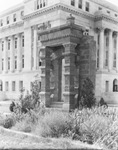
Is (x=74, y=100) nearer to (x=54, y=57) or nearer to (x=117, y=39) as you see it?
(x=54, y=57)

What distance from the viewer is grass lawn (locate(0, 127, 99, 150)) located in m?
7.11

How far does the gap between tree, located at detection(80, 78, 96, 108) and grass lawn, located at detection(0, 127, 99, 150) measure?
533 centimetres

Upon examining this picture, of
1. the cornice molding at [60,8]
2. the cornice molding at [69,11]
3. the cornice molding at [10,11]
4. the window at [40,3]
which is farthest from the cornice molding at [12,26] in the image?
the window at [40,3]

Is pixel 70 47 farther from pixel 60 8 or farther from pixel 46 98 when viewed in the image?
pixel 60 8

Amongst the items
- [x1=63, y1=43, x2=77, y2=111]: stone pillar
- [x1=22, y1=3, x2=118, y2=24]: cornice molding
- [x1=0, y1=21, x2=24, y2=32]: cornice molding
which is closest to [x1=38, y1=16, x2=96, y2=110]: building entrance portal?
[x1=63, y1=43, x2=77, y2=111]: stone pillar

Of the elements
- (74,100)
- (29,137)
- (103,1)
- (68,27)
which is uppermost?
(103,1)

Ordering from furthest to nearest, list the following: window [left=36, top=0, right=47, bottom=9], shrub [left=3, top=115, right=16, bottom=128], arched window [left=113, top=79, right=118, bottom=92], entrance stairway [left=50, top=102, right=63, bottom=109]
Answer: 1. arched window [left=113, top=79, right=118, bottom=92]
2. window [left=36, top=0, right=47, bottom=9]
3. entrance stairway [left=50, top=102, right=63, bottom=109]
4. shrub [left=3, top=115, right=16, bottom=128]

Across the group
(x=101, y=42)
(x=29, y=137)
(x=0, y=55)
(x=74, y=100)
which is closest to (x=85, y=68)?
(x=74, y=100)

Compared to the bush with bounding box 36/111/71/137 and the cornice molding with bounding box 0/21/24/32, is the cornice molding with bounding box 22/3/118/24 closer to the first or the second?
the cornice molding with bounding box 0/21/24/32

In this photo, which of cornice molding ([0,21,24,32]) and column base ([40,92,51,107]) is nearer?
column base ([40,92,51,107])

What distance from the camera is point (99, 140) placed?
7.54 metres

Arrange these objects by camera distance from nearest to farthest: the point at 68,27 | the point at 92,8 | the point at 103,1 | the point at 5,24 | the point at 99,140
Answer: the point at 99,140 < the point at 68,27 < the point at 92,8 < the point at 103,1 < the point at 5,24

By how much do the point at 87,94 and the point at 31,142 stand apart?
639 cm

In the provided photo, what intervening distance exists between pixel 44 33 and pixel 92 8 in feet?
95.6
